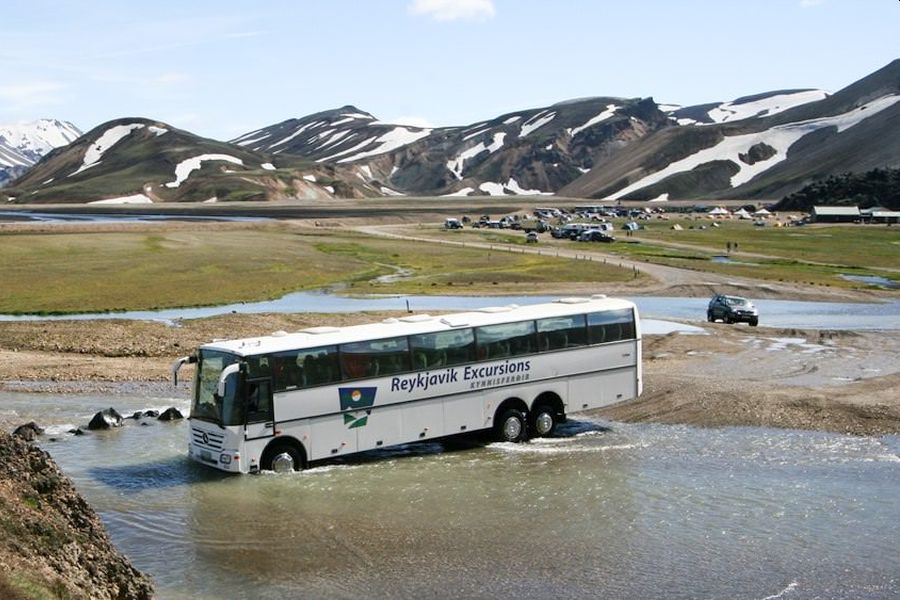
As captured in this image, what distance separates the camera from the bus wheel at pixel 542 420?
32.9 m

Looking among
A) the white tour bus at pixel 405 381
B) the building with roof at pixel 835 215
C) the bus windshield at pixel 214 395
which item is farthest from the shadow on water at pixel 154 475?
the building with roof at pixel 835 215

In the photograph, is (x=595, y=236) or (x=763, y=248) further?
(x=595, y=236)

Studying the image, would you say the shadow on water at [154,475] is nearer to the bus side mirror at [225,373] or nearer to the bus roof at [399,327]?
the bus side mirror at [225,373]

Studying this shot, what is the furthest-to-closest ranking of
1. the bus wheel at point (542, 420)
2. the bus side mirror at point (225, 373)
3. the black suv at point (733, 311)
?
1. the black suv at point (733, 311)
2. the bus wheel at point (542, 420)
3. the bus side mirror at point (225, 373)

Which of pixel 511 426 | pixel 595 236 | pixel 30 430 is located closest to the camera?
pixel 30 430

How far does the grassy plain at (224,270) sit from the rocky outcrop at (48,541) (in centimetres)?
4618

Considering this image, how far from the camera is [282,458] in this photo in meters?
28.3

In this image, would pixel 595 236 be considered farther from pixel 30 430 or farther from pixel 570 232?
pixel 30 430

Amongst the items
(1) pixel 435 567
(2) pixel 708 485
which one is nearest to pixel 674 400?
(2) pixel 708 485

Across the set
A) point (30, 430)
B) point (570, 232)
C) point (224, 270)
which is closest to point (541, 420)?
point (30, 430)

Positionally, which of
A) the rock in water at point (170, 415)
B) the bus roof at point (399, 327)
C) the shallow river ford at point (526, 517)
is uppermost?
the bus roof at point (399, 327)

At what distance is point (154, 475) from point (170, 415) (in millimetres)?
6742

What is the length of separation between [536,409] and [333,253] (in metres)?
81.3

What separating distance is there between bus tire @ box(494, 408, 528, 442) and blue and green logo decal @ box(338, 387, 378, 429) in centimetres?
438
